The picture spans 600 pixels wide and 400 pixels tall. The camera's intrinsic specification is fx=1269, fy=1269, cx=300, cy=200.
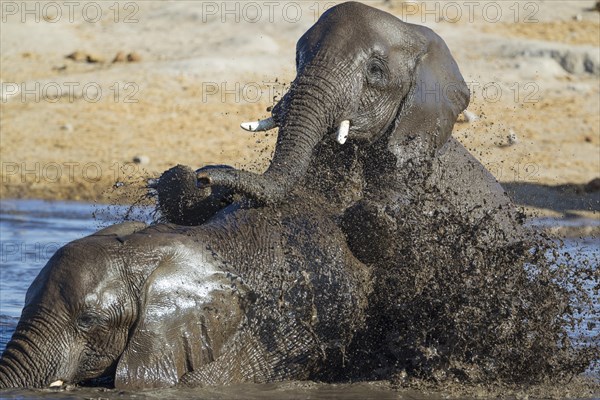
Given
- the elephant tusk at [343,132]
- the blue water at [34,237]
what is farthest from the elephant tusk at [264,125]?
the blue water at [34,237]

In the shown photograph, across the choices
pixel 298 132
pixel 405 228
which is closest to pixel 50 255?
pixel 298 132

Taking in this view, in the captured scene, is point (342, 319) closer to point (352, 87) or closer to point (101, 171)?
point (352, 87)

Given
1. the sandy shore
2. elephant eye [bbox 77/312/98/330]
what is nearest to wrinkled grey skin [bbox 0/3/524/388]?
elephant eye [bbox 77/312/98/330]

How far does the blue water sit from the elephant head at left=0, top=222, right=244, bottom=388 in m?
2.59

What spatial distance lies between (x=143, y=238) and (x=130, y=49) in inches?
711

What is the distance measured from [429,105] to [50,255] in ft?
19.5

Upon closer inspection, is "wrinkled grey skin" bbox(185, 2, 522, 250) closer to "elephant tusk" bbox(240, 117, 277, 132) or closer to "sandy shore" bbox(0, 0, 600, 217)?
"elephant tusk" bbox(240, 117, 277, 132)

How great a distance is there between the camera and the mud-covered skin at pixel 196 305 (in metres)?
6.12

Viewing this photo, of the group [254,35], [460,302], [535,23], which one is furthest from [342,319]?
[535,23]

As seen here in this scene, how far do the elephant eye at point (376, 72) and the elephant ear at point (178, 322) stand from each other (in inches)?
79.6

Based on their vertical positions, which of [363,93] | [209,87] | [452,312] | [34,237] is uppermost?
[363,93]

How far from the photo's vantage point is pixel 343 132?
7.74 metres

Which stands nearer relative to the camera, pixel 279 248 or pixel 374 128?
pixel 279 248

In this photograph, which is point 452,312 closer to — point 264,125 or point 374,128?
point 374,128
